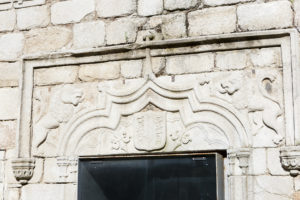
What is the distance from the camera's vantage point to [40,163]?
5195 mm

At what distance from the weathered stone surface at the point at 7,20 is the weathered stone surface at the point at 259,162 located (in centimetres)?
269

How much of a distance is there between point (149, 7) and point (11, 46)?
1.47 meters

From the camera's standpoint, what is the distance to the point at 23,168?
5.17 m

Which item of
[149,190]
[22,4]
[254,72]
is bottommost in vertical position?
[149,190]

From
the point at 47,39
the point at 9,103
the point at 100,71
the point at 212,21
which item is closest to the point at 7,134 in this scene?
the point at 9,103

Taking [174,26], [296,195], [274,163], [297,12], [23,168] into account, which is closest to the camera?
[296,195]

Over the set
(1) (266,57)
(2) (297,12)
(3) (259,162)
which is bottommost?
(3) (259,162)

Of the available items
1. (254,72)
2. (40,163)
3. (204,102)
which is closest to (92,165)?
(40,163)

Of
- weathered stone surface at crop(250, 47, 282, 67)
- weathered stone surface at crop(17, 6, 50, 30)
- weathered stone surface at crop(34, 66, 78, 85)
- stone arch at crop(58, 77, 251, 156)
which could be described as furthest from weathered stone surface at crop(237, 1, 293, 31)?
weathered stone surface at crop(17, 6, 50, 30)

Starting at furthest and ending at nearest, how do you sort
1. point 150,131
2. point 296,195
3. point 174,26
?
point 174,26 < point 150,131 < point 296,195

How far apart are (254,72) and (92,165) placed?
5.41 ft

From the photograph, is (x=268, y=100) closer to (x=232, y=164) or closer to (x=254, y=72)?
(x=254, y=72)

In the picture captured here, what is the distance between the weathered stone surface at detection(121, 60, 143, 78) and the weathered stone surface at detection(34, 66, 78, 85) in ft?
1.60

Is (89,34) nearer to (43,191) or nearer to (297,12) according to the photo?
(43,191)
